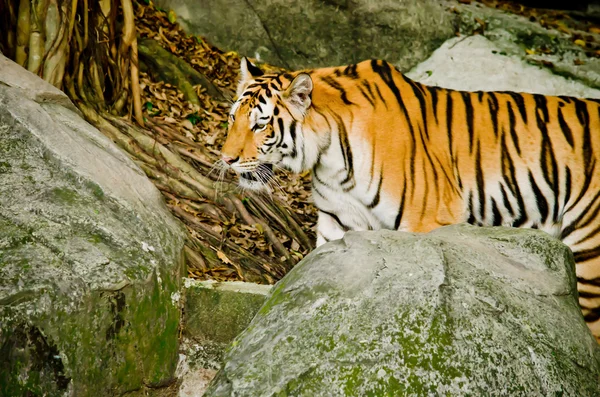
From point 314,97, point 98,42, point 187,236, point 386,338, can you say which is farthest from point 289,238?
point 386,338

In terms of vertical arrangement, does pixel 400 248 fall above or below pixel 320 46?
above

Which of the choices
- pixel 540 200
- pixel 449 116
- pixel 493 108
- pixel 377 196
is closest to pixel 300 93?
pixel 377 196

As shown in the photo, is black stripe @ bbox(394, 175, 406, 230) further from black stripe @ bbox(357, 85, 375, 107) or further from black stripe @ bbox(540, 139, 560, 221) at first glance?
black stripe @ bbox(540, 139, 560, 221)

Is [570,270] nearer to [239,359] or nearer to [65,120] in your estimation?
[239,359]

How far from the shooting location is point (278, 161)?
15.7 ft

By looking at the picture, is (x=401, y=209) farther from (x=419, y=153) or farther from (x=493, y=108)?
(x=493, y=108)

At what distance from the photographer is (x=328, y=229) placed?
497cm

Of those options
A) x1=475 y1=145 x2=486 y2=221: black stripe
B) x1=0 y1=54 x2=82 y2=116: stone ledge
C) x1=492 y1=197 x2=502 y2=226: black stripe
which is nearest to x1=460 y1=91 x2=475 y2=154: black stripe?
x1=475 y1=145 x2=486 y2=221: black stripe

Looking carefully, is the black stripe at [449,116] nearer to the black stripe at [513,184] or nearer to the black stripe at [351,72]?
the black stripe at [513,184]

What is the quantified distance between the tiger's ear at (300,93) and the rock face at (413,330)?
1.58 metres

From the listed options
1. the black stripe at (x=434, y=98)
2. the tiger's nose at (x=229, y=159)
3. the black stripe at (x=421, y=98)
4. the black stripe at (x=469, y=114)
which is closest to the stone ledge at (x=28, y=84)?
the tiger's nose at (x=229, y=159)

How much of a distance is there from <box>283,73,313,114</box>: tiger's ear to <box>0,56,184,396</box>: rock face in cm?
116

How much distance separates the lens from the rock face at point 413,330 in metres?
2.71

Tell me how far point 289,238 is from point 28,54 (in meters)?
2.32
